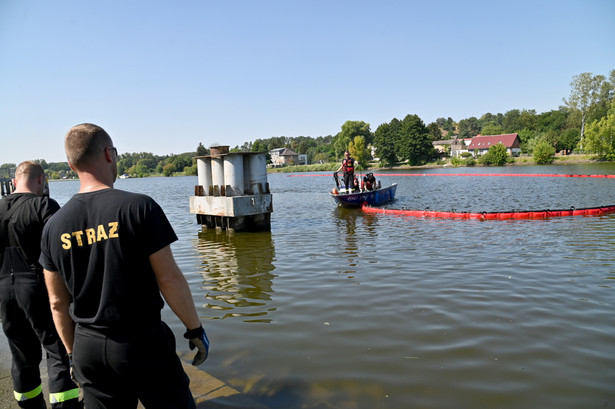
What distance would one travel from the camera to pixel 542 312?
6.18 meters

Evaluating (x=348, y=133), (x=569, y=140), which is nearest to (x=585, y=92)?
(x=569, y=140)

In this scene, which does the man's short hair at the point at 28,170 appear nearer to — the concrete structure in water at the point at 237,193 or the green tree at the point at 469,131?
the concrete structure in water at the point at 237,193

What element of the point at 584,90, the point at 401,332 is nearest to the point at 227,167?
the point at 401,332

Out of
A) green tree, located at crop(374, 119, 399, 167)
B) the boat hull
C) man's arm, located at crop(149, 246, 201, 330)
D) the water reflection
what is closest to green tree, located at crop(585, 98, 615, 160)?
green tree, located at crop(374, 119, 399, 167)

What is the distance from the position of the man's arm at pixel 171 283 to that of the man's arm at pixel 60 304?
2.16ft

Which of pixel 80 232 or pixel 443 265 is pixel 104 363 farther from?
pixel 443 265

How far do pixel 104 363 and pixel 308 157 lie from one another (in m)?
164

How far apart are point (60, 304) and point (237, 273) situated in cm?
720

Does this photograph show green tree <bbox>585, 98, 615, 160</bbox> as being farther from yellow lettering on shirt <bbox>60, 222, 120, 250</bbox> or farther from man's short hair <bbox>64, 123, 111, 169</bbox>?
yellow lettering on shirt <bbox>60, 222, 120, 250</bbox>

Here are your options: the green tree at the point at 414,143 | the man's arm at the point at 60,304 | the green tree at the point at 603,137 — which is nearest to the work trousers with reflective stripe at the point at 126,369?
the man's arm at the point at 60,304

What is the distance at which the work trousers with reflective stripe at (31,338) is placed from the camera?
3.30 meters

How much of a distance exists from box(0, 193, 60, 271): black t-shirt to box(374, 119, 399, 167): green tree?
314 ft

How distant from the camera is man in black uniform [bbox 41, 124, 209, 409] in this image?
7.24 feet

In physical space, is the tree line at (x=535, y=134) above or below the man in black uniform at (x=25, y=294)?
above
